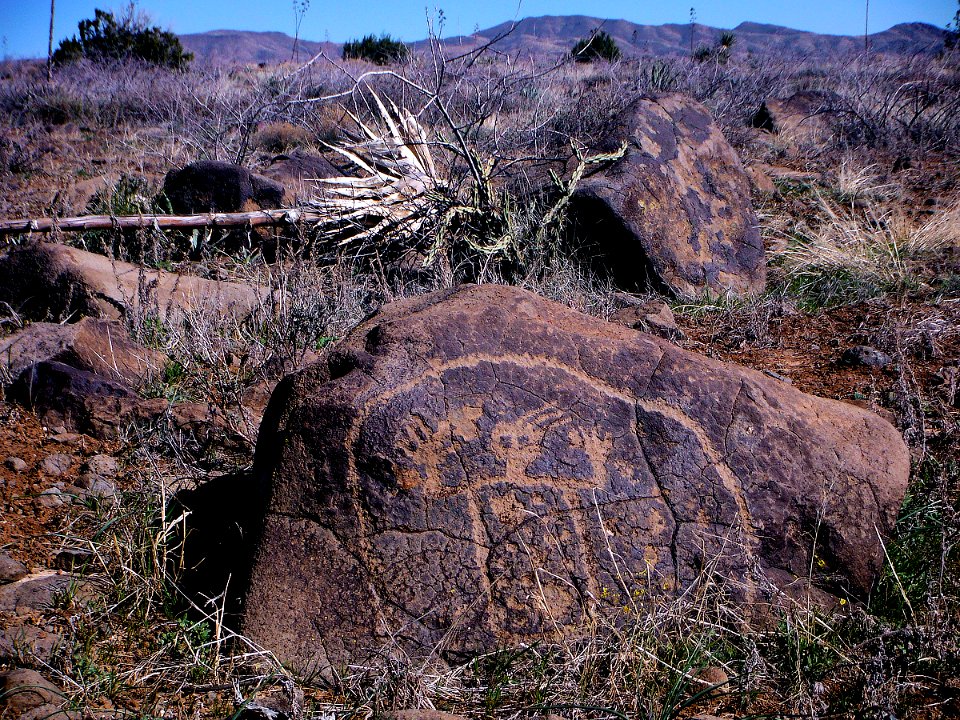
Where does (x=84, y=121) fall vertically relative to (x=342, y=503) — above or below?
above

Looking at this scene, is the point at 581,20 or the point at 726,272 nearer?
the point at 726,272

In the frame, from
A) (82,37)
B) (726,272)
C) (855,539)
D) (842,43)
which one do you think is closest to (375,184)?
(726,272)

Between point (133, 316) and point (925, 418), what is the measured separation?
13.2ft

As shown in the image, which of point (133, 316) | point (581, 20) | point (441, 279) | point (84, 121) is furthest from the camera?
point (581, 20)

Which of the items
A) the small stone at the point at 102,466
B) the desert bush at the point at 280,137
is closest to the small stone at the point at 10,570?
the small stone at the point at 102,466

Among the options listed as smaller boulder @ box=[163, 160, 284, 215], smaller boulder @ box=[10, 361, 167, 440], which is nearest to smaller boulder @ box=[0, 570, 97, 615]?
smaller boulder @ box=[10, 361, 167, 440]

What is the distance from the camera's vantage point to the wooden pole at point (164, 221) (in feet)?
17.9

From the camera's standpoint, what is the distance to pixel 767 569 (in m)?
2.26

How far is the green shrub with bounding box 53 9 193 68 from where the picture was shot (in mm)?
16875

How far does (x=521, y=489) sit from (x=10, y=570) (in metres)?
1.68

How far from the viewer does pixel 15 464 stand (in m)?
3.08

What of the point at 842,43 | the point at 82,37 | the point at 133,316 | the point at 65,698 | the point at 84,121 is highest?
the point at 842,43

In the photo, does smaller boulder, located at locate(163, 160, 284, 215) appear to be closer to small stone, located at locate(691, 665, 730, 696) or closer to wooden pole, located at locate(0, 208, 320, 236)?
wooden pole, located at locate(0, 208, 320, 236)

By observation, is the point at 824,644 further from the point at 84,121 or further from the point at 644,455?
the point at 84,121
